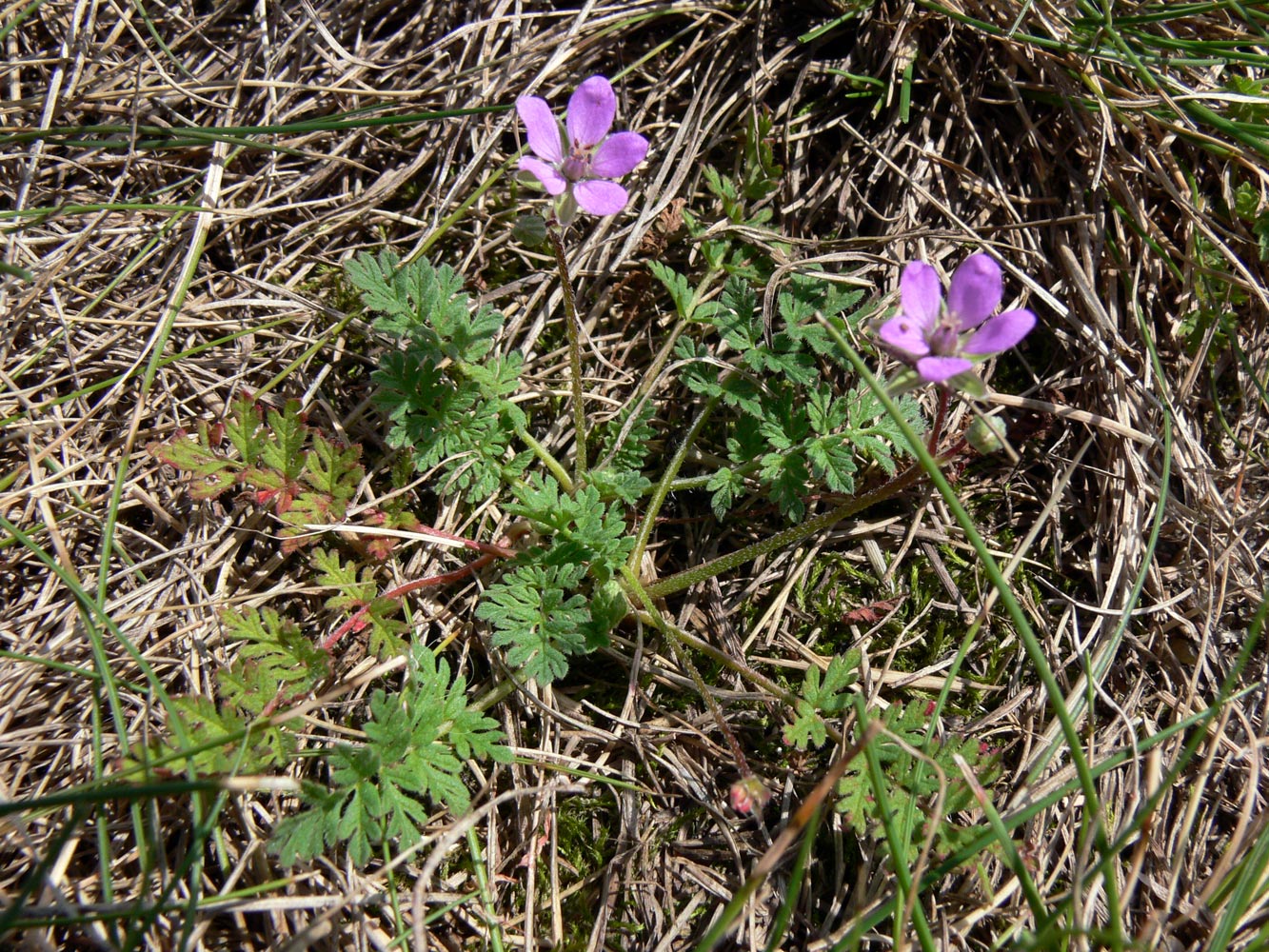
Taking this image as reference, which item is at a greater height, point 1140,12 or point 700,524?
point 1140,12

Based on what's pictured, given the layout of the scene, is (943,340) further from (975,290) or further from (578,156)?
(578,156)

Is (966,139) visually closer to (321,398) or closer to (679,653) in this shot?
(679,653)

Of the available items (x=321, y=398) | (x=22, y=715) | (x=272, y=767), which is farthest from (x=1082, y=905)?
(x=22, y=715)

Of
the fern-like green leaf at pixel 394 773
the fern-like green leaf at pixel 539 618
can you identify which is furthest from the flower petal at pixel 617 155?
the fern-like green leaf at pixel 394 773

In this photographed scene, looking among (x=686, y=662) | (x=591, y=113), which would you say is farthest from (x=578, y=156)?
(x=686, y=662)

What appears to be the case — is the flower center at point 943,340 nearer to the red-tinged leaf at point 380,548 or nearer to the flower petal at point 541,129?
the flower petal at point 541,129

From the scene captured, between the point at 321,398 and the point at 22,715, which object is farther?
the point at 321,398
